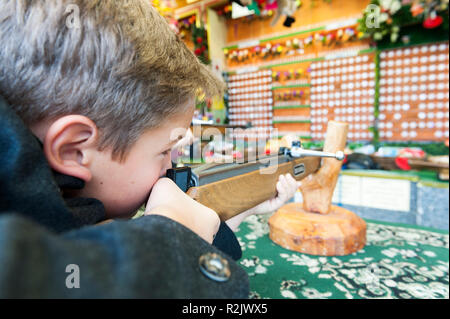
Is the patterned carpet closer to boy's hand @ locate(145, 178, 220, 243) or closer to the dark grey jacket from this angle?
boy's hand @ locate(145, 178, 220, 243)

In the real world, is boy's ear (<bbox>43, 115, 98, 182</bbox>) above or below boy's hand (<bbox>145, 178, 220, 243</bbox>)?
above

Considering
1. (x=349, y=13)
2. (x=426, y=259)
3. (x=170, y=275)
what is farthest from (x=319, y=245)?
(x=349, y=13)

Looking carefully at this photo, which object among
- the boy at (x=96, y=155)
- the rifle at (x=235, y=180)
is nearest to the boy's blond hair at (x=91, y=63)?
the boy at (x=96, y=155)

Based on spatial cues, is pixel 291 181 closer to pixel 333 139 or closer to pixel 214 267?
pixel 333 139

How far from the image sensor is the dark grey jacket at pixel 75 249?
0.48ft

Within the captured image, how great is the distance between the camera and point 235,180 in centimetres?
63

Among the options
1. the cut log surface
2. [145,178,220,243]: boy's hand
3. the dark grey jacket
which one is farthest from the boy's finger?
the dark grey jacket

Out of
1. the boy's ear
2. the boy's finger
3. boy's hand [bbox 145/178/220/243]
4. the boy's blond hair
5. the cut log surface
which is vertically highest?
the boy's blond hair

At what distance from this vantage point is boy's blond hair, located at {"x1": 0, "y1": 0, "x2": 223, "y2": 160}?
277 mm

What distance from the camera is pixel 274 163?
2.68 feet

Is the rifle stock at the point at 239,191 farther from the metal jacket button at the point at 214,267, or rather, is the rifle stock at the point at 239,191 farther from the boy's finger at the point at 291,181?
the metal jacket button at the point at 214,267

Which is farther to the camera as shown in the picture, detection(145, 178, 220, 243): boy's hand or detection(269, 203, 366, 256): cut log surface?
detection(269, 203, 366, 256): cut log surface

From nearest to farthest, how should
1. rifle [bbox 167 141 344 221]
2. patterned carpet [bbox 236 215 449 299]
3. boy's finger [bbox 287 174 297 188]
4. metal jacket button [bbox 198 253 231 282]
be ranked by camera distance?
metal jacket button [bbox 198 253 231 282]
rifle [bbox 167 141 344 221]
patterned carpet [bbox 236 215 449 299]
boy's finger [bbox 287 174 297 188]

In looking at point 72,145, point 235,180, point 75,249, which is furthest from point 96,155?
point 235,180
